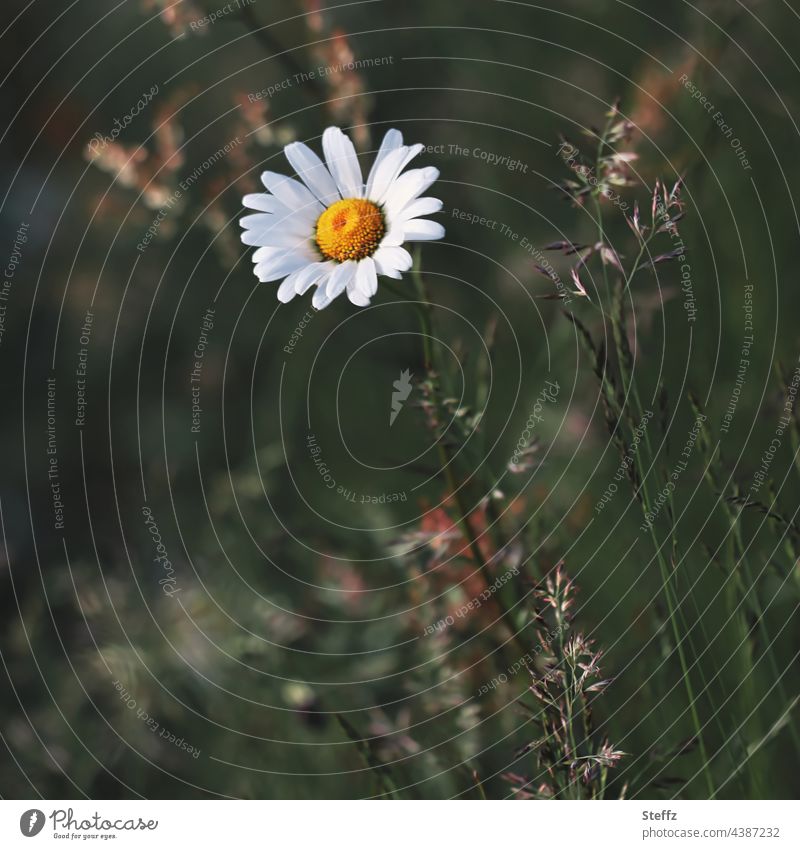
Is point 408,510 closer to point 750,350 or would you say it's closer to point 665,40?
point 750,350

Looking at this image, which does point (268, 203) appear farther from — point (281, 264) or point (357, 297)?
point (357, 297)

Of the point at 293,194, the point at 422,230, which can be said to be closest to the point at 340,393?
the point at 293,194

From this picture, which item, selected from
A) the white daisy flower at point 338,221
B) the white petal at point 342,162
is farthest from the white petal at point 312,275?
the white petal at point 342,162

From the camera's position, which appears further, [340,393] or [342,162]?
[340,393]

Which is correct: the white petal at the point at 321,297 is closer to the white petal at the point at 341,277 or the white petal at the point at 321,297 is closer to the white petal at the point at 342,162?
the white petal at the point at 341,277

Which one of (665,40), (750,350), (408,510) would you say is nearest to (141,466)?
(408,510)
